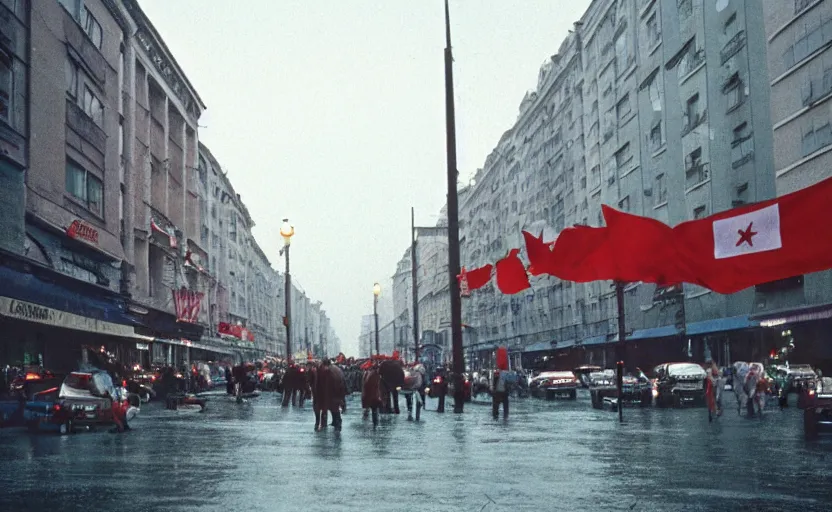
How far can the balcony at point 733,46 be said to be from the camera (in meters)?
44.2

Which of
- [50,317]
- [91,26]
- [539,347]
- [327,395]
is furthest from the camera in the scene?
[539,347]

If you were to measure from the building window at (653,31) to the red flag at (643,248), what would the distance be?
42558 millimetres

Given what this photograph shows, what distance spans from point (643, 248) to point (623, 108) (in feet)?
164

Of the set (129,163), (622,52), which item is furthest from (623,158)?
(129,163)

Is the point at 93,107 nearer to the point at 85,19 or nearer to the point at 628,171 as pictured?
the point at 85,19

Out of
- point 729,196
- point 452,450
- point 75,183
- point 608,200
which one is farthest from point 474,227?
point 452,450

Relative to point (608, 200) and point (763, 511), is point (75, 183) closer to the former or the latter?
point (763, 511)

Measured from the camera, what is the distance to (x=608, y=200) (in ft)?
217

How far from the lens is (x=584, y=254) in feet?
52.8

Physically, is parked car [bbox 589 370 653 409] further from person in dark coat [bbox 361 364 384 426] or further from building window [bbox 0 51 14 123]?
building window [bbox 0 51 14 123]

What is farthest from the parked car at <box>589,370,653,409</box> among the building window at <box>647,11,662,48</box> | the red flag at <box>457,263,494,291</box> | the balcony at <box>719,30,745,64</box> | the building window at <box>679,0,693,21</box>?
the building window at <box>647,11,662,48</box>

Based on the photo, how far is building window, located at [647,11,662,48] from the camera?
54928 mm

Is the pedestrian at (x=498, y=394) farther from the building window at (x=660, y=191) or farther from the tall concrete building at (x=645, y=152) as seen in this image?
the building window at (x=660, y=191)

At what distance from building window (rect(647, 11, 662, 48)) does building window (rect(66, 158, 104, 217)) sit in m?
29.8
